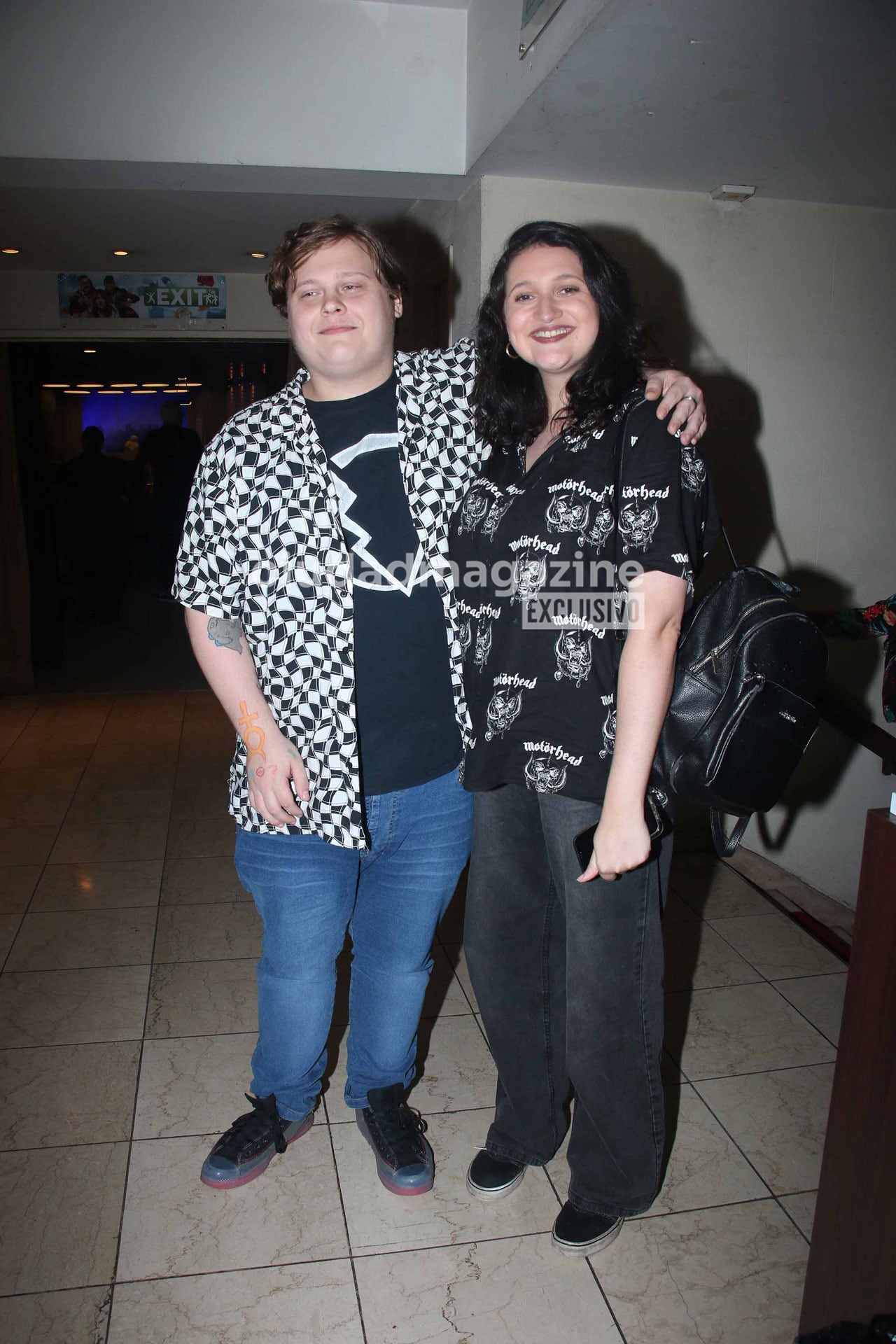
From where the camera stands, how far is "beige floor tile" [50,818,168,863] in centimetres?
314

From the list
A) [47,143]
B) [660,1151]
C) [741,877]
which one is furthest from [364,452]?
[741,877]

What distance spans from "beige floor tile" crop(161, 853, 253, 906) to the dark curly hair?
180cm

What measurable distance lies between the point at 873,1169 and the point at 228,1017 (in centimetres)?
152

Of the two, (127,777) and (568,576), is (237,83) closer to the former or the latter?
(568,576)

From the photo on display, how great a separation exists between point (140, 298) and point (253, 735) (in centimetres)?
452

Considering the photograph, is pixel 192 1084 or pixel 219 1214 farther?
pixel 192 1084

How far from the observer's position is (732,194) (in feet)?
9.17

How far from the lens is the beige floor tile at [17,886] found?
2.75 m

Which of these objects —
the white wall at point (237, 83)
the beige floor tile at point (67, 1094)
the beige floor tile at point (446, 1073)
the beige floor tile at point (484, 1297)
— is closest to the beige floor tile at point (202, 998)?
the beige floor tile at point (67, 1094)

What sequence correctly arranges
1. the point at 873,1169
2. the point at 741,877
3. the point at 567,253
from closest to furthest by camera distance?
the point at 873,1169 → the point at 567,253 → the point at 741,877

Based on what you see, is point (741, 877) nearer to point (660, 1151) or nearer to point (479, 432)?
point (660, 1151)

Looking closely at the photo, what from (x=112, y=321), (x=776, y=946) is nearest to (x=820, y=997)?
(x=776, y=946)

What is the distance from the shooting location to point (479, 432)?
4.95ft

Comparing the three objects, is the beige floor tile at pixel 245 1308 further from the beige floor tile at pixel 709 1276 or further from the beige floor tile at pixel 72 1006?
the beige floor tile at pixel 72 1006
